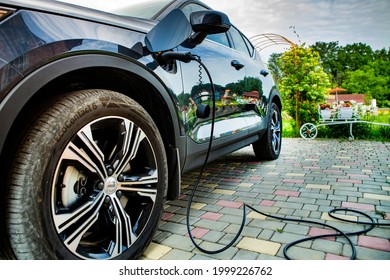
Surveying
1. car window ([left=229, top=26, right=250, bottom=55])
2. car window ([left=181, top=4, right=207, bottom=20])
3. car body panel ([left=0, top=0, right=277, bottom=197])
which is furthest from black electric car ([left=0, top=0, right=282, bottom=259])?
car window ([left=229, top=26, right=250, bottom=55])

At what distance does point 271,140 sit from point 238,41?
4.34 feet

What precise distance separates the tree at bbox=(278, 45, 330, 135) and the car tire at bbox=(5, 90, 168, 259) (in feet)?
19.9

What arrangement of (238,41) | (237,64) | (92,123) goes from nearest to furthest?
(92,123), (237,64), (238,41)

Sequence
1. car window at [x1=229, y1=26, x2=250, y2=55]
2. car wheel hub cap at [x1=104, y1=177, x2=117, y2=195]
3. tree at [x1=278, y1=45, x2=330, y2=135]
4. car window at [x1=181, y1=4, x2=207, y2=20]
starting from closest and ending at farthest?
car wheel hub cap at [x1=104, y1=177, x2=117, y2=195] < car window at [x1=181, y1=4, x2=207, y2=20] < car window at [x1=229, y1=26, x2=250, y2=55] < tree at [x1=278, y1=45, x2=330, y2=135]

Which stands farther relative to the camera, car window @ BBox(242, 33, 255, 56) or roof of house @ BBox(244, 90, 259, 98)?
car window @ BBox(242, 33, 255, 56)

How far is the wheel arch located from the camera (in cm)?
98

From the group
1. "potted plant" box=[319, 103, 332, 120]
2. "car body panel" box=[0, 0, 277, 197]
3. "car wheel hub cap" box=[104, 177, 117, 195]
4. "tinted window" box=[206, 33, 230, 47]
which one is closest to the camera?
"car body panel" box=[0, 0, 277, 197]

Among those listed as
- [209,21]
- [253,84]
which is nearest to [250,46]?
[253,84]

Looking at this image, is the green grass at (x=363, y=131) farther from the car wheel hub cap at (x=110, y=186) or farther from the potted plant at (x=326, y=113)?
the car wheel hub cap at (x=110, y=186)

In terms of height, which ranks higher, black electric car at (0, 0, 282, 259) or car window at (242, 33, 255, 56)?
car window at (242, 33, 255, 56)

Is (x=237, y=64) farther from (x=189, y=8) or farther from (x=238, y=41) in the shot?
(x=238, y=41)

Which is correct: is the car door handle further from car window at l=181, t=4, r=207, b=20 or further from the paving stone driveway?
the paving stone driveway

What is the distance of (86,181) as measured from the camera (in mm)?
1240
